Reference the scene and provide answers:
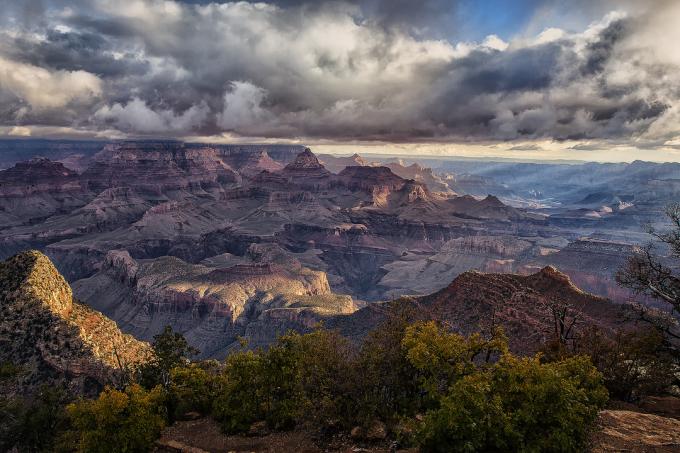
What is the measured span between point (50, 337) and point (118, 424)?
42.2 metres

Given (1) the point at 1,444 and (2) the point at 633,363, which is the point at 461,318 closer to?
(2) the point at 633,363

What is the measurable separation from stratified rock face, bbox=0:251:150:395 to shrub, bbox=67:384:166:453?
3154cm

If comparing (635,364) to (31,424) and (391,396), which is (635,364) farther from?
(31,424)

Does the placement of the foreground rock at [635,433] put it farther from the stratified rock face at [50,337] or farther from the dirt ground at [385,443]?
the stratified rock face at [50,337]

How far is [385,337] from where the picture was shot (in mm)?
40031

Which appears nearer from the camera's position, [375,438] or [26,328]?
[375,438]

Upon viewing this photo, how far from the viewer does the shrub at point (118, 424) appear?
39.2 m

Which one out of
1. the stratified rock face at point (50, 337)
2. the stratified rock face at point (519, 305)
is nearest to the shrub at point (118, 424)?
the stratified rock face at point (50, 337)

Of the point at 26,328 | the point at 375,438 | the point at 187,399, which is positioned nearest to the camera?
the point at 375,438

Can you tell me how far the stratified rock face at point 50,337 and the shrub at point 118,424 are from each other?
103 feet

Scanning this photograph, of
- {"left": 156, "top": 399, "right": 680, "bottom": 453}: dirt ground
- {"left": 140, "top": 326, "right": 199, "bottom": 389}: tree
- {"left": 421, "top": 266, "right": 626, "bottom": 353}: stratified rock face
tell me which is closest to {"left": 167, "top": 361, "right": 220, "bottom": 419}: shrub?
{"left": 156, "top": 399, "right": 680, "bottom": 453}: dirt ground

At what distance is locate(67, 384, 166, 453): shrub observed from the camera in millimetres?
39188

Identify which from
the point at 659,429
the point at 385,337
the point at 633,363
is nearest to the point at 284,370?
the point at 385,337

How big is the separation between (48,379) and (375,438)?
58365mm
